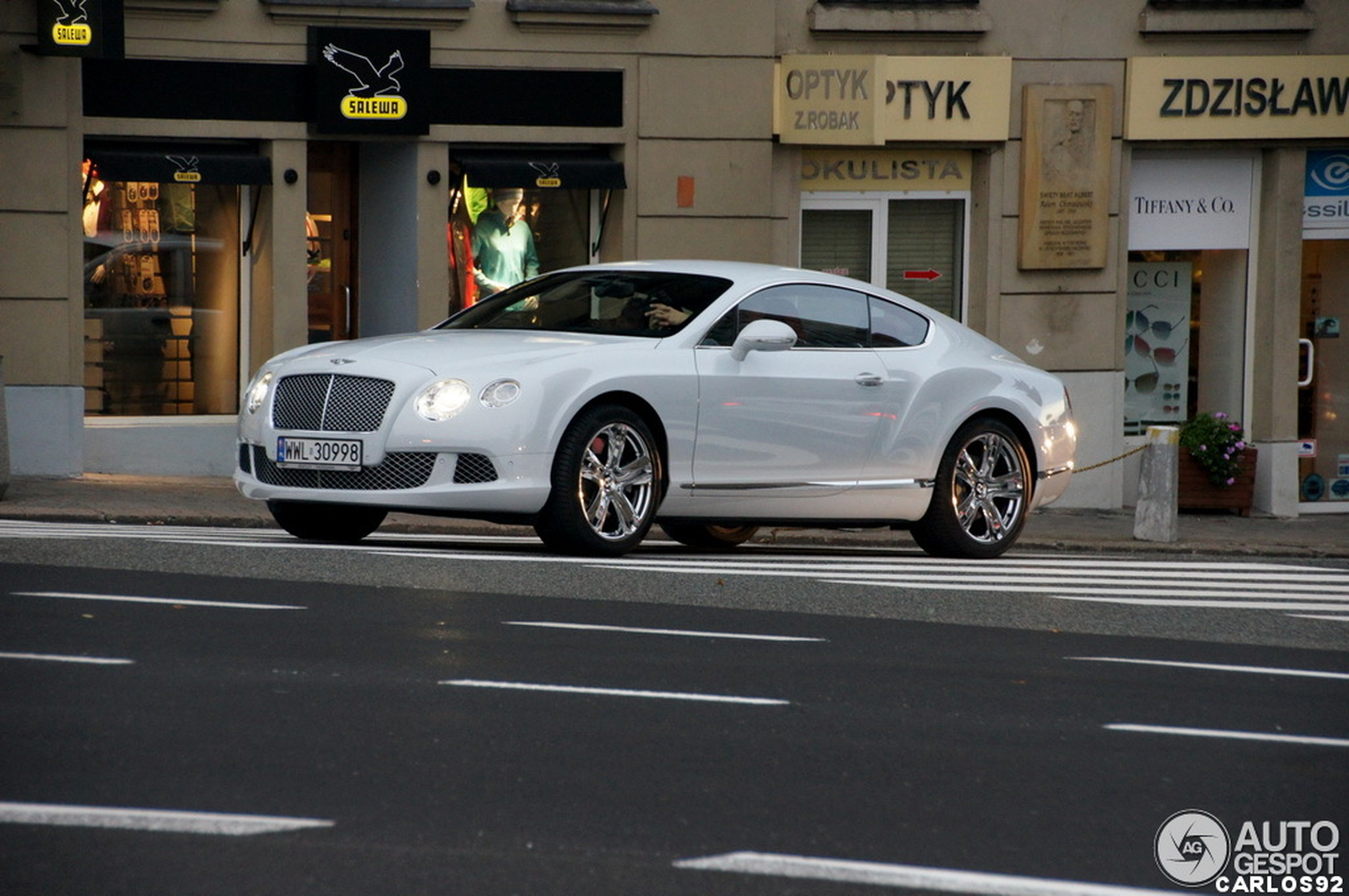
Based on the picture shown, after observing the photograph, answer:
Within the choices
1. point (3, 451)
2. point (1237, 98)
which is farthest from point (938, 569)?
point (1237, 98)

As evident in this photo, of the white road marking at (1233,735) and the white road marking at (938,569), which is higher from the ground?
the white road marking at (1233,735)

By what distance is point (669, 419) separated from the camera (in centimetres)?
1046

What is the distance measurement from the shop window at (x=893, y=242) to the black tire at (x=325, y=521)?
29.8 ft

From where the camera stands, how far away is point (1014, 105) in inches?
755

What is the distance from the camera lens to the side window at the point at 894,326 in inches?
463

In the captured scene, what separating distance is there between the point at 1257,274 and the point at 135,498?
10.9 metres

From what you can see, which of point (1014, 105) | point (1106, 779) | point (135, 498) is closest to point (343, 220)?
point (135, 498)

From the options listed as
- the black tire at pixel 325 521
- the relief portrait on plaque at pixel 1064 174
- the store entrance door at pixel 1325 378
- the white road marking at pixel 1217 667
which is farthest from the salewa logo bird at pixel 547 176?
the white road marking at pixel 1217 667

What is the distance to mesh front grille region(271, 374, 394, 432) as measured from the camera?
990cm

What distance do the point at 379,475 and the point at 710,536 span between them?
3.17m

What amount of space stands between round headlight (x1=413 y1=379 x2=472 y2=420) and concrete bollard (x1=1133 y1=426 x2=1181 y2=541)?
23.3 feet

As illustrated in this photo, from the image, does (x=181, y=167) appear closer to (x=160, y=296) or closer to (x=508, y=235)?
(x=160, y=296)

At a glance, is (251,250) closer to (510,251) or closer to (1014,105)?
(510,251)

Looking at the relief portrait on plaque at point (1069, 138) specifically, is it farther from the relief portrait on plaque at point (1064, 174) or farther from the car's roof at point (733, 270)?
the car's roof at point (733, 270)
